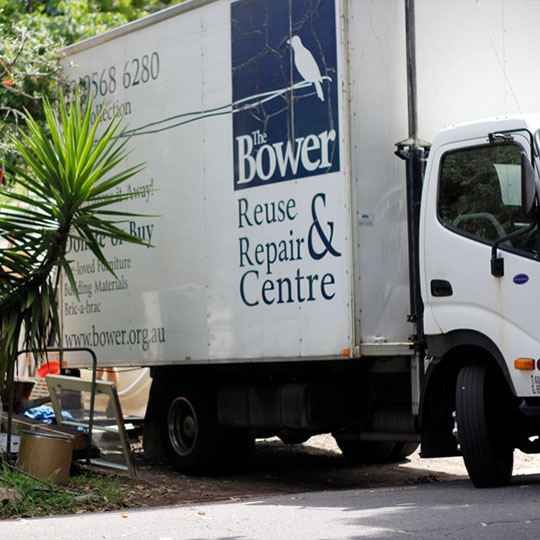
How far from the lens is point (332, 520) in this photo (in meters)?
6.64

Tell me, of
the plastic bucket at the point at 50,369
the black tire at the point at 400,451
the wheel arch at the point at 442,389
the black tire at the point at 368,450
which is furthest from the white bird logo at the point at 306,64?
the plastic bucket at the point at 50,369

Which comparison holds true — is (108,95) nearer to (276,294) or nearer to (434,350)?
(276,294)

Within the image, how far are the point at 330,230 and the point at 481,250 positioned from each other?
1.44 metres

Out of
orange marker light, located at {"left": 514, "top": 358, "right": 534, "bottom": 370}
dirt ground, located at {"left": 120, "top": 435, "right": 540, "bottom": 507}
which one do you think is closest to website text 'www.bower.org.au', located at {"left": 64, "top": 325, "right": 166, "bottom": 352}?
dirt ground, located at {"left": 120, "top": 435, "right": 540, "bottom": 507}

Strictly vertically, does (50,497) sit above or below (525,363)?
below

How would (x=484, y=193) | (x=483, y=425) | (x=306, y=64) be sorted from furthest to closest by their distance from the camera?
(x=306, y=64)
(x=484, y=193)
(x=483, y=425)

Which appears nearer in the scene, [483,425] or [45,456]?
[483,425]

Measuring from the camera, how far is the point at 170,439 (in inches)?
432

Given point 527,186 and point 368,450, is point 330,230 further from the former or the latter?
point 368,450

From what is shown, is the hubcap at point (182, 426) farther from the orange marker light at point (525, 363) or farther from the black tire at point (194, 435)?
the orange marker light at point (525, 363)

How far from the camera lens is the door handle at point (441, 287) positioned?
813 centimetres

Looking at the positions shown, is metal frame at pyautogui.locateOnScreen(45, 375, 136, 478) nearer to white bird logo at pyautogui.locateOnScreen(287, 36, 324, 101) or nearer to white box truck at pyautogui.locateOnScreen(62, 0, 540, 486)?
white box truck at pyautogui.locateOnScreen(62, 0, 540, 486)

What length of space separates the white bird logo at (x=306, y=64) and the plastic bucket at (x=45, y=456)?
12.1 ft

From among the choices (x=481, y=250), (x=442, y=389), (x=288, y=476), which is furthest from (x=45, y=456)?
(x=481, y=250)
